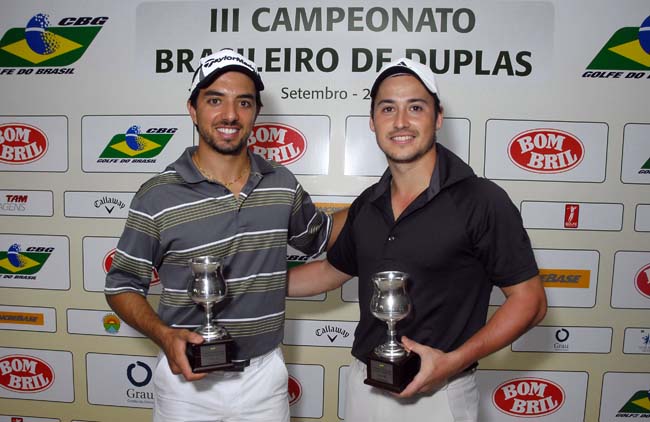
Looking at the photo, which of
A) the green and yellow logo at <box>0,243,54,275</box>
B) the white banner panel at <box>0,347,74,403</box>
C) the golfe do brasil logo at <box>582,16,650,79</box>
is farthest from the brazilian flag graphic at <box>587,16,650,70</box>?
the white banner panel at <box>0,347,74,403</box>

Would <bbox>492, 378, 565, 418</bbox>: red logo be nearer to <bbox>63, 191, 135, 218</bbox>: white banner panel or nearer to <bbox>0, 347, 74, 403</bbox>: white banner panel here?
<bbox>63, 191, 135, 218</bbox>: white banner panel

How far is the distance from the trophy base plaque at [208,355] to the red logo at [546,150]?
1.53 meters

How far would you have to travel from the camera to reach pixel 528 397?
2129 millimetres

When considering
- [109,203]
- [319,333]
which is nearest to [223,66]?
[109,203]

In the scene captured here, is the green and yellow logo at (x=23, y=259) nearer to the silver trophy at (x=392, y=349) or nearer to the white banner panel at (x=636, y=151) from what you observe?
the silver trophy at (x=392, y=349)

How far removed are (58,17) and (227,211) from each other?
1.62 meters

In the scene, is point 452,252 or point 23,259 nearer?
point 452,252

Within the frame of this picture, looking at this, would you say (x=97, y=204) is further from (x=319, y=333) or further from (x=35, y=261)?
(x=319, y=333)

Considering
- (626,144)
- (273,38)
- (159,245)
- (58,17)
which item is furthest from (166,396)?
(626,144)

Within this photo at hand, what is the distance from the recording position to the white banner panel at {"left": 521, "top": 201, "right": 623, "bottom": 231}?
6.66 feet

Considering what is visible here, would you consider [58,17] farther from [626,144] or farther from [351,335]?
[626,144]

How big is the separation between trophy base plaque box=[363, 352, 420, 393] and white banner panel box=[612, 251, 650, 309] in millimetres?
1492

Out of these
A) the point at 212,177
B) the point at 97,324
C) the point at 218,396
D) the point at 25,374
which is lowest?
the point at 25,374

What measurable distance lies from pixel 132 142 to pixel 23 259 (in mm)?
823
